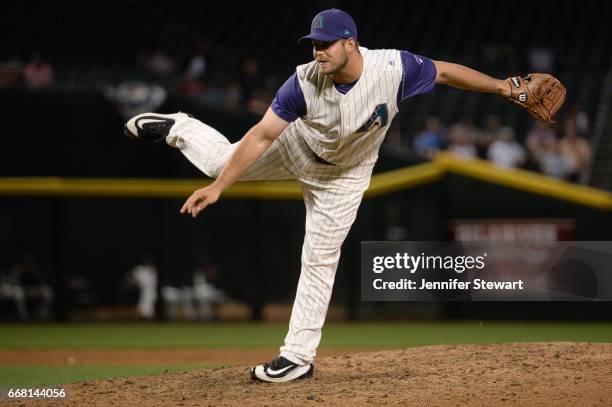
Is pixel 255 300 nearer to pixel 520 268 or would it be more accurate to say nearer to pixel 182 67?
pixel 520 268

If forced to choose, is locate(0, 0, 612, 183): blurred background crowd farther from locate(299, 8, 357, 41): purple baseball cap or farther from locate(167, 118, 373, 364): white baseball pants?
locate(299, 8, 357, 41): purple baseball cap

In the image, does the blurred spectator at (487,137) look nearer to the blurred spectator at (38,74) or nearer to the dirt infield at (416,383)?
the blurred spectator at (38,74)

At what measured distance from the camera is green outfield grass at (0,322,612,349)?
835cm

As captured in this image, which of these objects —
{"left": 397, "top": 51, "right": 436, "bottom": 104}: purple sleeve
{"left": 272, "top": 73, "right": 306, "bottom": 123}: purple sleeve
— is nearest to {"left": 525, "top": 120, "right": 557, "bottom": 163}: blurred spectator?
{"left": 397, "top": 51, "right": 436, "bottom": 104}: purple sleeve

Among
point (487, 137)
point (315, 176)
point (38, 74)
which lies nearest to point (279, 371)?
point (315, 176)

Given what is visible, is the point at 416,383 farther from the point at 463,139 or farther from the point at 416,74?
the point at 463,139

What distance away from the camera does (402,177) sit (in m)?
10.2

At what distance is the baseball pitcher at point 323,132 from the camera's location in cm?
470

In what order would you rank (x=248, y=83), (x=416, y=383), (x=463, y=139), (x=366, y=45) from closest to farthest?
(x=416, y=383)
(x=463, y=139)
(x=248, y=83)
(x=366, y=45)

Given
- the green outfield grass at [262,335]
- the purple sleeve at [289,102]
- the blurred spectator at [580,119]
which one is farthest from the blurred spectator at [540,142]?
the purple sleeve at [289,102]

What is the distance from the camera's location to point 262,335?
9039 mm

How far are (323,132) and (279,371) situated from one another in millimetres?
1275

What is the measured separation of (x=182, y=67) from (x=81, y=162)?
4.35m

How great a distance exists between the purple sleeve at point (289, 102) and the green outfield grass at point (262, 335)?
285cm
